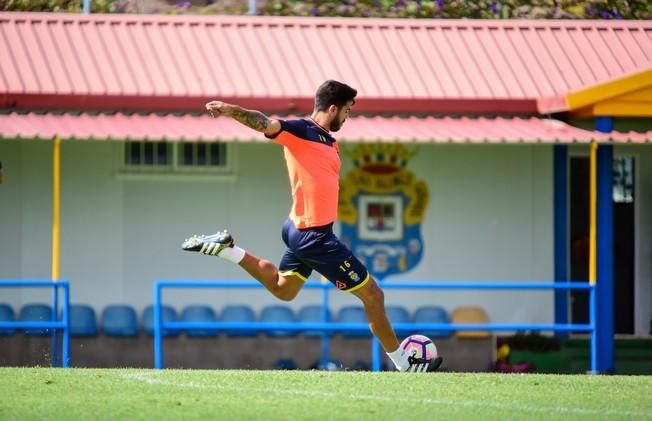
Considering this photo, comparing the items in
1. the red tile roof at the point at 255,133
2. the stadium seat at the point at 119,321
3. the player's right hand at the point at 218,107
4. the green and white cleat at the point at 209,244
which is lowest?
the stadium seat at the point at 119,321

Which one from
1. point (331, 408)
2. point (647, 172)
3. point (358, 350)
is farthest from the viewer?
point (647, 172)

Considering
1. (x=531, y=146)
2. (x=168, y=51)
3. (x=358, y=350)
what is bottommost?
(x=358, y=350)

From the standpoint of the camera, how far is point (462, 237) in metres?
17.5

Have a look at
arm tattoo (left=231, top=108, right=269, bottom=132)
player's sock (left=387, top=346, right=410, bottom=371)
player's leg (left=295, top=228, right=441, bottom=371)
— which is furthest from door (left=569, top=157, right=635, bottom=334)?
arm tattoo (left=231, top=108, right=269, bottom=132)

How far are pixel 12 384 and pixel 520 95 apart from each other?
8.76 metres

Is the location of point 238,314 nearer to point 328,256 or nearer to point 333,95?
point 328,256

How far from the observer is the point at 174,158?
17297 millimetres

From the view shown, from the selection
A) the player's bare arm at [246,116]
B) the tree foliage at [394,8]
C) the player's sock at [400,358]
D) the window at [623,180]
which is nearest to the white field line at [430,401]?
the player's sock at [400,358]

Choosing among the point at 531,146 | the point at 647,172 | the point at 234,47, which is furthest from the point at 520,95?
the point at 234,47

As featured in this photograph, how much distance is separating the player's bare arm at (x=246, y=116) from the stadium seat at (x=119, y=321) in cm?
743

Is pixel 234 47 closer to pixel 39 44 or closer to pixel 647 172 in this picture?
pixel 39 44

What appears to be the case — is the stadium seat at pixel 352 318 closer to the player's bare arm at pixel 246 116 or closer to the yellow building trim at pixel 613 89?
the yellow building trim at pixel 613 89

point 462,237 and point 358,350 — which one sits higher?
point 462,237

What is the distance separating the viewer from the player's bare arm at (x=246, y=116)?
30.1 feet
